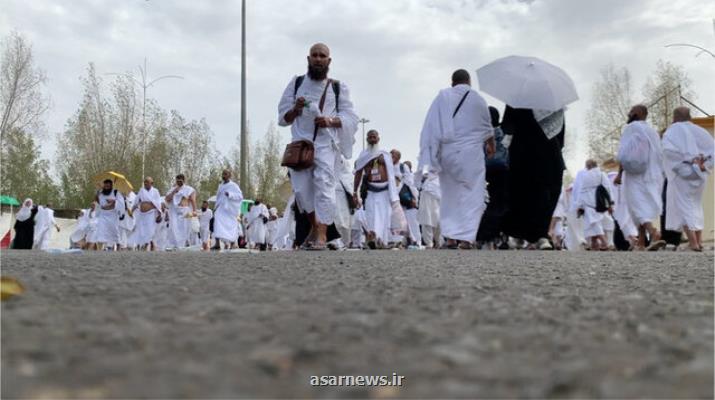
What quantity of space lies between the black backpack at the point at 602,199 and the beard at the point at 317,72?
6.64m

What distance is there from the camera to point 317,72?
23.5 feet

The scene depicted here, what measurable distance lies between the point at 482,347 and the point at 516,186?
23.9ft

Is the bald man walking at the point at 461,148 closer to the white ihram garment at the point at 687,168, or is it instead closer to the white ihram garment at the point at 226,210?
the white ihram garment at the point at 687,168

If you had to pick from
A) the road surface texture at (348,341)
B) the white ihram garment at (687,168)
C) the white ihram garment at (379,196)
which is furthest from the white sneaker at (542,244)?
the road surface texture at (348,341)

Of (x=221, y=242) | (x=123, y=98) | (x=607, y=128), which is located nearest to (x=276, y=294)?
(x=221, y=242)

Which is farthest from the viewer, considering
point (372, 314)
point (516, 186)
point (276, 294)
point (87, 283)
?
point (516, 186)

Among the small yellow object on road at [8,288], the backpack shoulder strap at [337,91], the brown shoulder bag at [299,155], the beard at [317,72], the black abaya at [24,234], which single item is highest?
the beard at [317,72]

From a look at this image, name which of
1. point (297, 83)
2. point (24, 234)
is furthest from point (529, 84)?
point (24, 234)

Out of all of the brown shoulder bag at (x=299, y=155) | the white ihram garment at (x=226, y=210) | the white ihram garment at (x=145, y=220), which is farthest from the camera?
the white ihram garment at (x=145, y=220)

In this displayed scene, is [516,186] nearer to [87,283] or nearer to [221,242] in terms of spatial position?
[87,283]

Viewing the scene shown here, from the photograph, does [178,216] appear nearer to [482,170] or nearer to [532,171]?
[482,170]

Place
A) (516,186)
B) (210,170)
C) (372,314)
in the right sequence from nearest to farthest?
(372,314) → (516,186) → (210,170)

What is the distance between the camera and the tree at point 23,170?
3222 centimetres

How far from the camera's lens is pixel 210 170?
40719 millimetres
